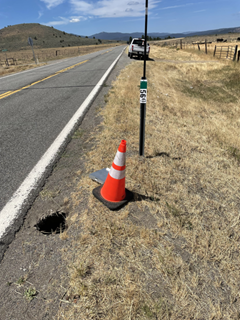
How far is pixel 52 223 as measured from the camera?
7.85ft

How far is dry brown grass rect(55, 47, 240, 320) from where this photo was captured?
1.55m

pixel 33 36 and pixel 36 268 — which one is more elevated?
pixel 33 36

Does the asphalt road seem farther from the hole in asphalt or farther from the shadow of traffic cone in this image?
the shadow of traffic cone

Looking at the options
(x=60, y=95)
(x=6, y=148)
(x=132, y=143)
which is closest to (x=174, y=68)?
(x=60, y=95)

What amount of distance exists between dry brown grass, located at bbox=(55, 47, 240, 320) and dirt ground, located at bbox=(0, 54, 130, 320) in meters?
0.11

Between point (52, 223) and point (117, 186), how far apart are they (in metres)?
0.86

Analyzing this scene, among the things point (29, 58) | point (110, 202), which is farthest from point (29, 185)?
point (29, 58)

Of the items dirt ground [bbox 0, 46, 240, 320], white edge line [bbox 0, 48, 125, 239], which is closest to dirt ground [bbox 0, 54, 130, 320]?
dirt ground [bbox 0, 46, 240, 320]

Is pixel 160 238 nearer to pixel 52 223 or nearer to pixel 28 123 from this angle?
pixel 52 223

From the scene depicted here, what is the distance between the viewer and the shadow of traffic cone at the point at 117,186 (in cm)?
244

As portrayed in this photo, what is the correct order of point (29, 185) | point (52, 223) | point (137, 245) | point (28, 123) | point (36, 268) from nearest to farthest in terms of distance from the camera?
point (36, 268) → point (137, 245) → point (52, 223) → point (29, 185) → point (28, 123)

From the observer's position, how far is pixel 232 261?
1.90m

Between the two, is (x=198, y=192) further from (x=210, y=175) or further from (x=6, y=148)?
(x=6, y=148)

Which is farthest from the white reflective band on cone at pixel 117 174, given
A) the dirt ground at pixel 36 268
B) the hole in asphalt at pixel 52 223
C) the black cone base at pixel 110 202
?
the hole in asphalt at pixel 52 223
